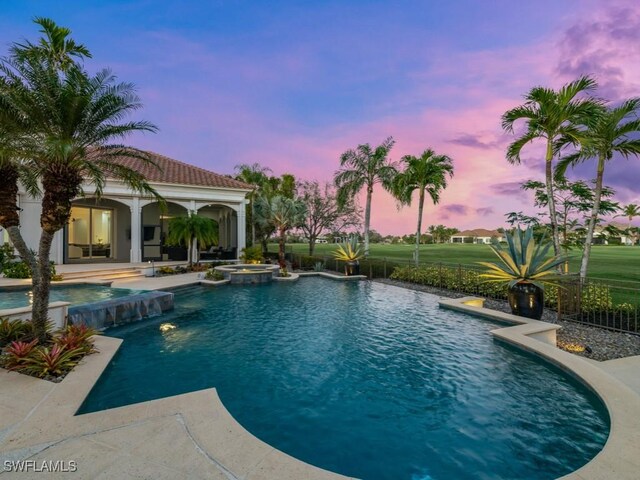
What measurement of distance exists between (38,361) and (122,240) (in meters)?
18.5

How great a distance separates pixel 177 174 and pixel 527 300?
21001mm

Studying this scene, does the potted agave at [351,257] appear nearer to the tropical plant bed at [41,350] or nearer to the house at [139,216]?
the house at [139,216]

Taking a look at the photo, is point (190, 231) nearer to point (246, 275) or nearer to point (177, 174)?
point (246, 275)

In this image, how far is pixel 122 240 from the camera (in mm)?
20891

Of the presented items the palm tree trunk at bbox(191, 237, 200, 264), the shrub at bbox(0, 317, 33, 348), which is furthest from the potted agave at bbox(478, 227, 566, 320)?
the palm tree trunk at bbox(191, 237, 200, 264)

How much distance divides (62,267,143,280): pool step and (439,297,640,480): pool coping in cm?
1557

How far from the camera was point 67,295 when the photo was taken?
405 inches

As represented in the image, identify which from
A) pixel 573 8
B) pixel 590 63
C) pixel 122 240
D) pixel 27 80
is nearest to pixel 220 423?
pixel 27 80

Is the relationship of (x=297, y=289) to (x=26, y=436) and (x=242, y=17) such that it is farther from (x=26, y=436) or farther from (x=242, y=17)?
(x=242, y=17)

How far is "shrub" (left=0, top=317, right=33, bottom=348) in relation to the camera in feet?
18.4

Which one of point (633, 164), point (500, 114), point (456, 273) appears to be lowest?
point (456, 273)

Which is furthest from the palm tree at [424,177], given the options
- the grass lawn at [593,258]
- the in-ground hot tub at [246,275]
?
the in-ground hot tub at [246,275]

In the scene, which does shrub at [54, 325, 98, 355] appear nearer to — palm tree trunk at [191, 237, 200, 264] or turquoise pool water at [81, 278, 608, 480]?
turquoise pool water at [81, 278, 608, 480]

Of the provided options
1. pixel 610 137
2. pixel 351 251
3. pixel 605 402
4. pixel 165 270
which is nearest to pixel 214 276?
pixel 165 270
